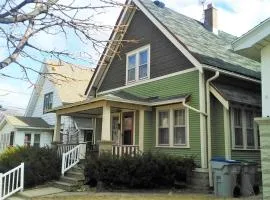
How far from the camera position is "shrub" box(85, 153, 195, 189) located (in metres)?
12.3

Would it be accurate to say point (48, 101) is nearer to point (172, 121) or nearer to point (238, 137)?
point (172, 121)

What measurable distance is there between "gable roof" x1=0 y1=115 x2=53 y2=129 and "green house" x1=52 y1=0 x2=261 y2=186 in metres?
9.57

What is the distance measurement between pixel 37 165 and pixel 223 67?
7843 millimetres

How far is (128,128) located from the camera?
16.7 m

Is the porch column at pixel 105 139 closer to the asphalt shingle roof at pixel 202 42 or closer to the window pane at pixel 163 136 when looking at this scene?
the window pane at pixel 163 136

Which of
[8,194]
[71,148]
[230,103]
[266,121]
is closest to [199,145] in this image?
[230,103]

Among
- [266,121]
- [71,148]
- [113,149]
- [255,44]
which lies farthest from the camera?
[71,148]

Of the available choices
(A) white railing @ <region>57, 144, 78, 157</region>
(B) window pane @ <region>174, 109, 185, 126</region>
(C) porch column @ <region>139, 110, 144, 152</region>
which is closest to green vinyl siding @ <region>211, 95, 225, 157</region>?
(B) window pane @ <region>174, 109, 185, 126</region>

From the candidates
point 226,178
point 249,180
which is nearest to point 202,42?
point 249,180

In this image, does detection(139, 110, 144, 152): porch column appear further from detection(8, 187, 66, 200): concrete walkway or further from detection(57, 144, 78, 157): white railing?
detection(8, 187, 66, 200): concrete walkway

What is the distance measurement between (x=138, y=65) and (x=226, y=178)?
738cm

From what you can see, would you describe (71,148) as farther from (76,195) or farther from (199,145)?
(199,145)

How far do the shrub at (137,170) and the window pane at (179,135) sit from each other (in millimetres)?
1283

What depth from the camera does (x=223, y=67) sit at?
44.5ft
